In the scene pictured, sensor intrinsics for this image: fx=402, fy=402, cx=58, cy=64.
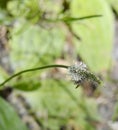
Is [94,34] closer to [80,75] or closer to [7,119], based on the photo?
[7,119]

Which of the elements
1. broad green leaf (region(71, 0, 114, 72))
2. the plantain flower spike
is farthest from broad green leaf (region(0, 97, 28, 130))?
broad green leaf (region(71, 0, 114, 72))

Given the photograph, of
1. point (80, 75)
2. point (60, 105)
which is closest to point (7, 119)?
point (80, 75)

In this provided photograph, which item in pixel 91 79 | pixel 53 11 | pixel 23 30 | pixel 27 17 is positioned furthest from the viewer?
pixel 53 11

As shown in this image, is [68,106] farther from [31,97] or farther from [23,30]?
[23,30]

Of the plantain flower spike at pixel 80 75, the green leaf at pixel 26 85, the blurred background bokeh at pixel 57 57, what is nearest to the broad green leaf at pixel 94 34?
the blurred background bokeh at pixel 57 57

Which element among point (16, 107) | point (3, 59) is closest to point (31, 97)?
point (16, 107)

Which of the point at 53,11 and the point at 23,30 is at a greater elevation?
the point at 53,11
